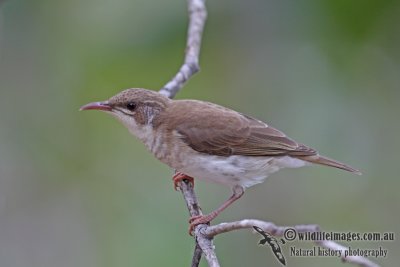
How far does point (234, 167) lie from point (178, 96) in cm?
126

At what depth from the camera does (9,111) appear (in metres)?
6.22

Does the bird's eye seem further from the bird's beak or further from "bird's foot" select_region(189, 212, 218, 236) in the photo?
"bird's foot" select_region(189, 212, 218, 236)

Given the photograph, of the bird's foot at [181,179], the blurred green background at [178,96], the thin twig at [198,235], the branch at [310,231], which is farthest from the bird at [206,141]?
the branch at [310,231]

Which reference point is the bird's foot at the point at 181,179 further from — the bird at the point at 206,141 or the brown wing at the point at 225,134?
the brown wing at the point at 225,134

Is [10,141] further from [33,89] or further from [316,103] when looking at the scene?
[316,103]

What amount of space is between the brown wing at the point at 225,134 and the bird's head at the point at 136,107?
0.49ft

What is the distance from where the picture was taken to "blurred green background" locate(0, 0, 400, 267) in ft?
17.0

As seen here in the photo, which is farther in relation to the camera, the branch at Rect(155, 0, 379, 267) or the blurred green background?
the blurred green background

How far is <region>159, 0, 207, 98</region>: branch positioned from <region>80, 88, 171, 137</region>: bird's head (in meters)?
0.31

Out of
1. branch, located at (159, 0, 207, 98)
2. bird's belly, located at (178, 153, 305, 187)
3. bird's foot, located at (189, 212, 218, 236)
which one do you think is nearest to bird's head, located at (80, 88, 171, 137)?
branch, located at (159, 0, 207, 98)

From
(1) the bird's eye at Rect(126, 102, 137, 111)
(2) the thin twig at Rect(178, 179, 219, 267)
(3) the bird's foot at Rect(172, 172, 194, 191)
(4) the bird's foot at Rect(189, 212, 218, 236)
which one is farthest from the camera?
(3) the bird's foot at Rect(172, 172, 194, 191)

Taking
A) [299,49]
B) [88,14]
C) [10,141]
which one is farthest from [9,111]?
[299,49]

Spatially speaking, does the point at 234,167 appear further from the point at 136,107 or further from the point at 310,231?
the point at 310,231

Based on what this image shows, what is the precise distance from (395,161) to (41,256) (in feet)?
10.5
